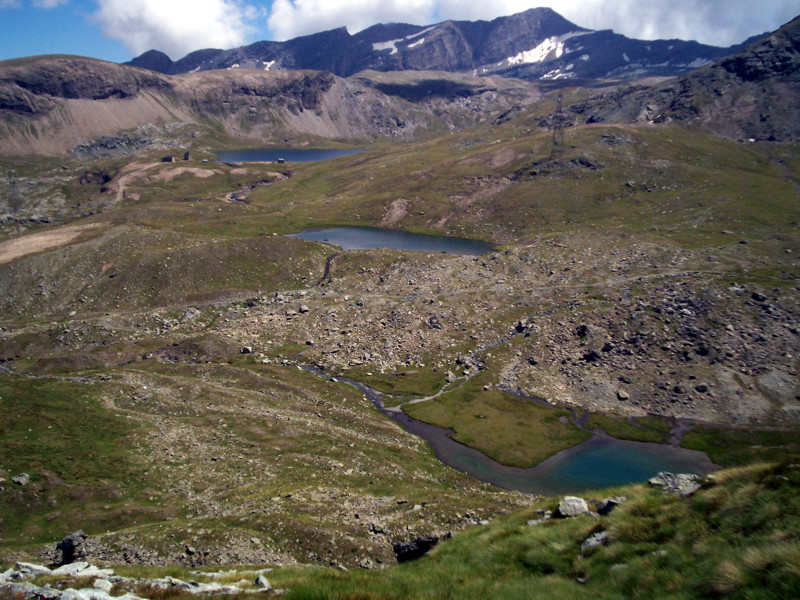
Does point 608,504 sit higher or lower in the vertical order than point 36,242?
lower

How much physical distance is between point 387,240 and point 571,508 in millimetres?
154300

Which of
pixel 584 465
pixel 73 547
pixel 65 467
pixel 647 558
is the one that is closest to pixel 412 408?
pixel 584 465

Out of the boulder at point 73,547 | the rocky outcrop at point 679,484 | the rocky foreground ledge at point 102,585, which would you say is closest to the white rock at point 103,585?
the rocky foreground ledge at point 102,585

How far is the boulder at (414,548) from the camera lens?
112ft

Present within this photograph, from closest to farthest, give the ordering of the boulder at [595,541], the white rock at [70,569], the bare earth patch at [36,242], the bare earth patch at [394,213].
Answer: the boulder at [595,541] < the white rock at [70,569] < the bare earth patch at [36,242] < the bare earth patch at [394,213]

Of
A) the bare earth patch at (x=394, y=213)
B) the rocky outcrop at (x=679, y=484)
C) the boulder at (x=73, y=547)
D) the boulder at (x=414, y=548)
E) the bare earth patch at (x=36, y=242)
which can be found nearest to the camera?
the rocky outcrop at (x=679, y=484)

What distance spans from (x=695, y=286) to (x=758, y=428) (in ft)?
117

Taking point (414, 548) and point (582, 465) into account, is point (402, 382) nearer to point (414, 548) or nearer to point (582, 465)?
point (582, 465)

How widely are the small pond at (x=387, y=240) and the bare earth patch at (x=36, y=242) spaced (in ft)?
229

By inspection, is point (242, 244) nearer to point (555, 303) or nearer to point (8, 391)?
point (8, 391)

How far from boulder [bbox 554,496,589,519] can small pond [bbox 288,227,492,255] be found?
437 ft

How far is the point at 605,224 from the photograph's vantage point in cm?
15212

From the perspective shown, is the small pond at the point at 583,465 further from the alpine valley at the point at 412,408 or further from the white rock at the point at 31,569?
the white rock at the point at 31,569

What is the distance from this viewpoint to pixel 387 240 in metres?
170
